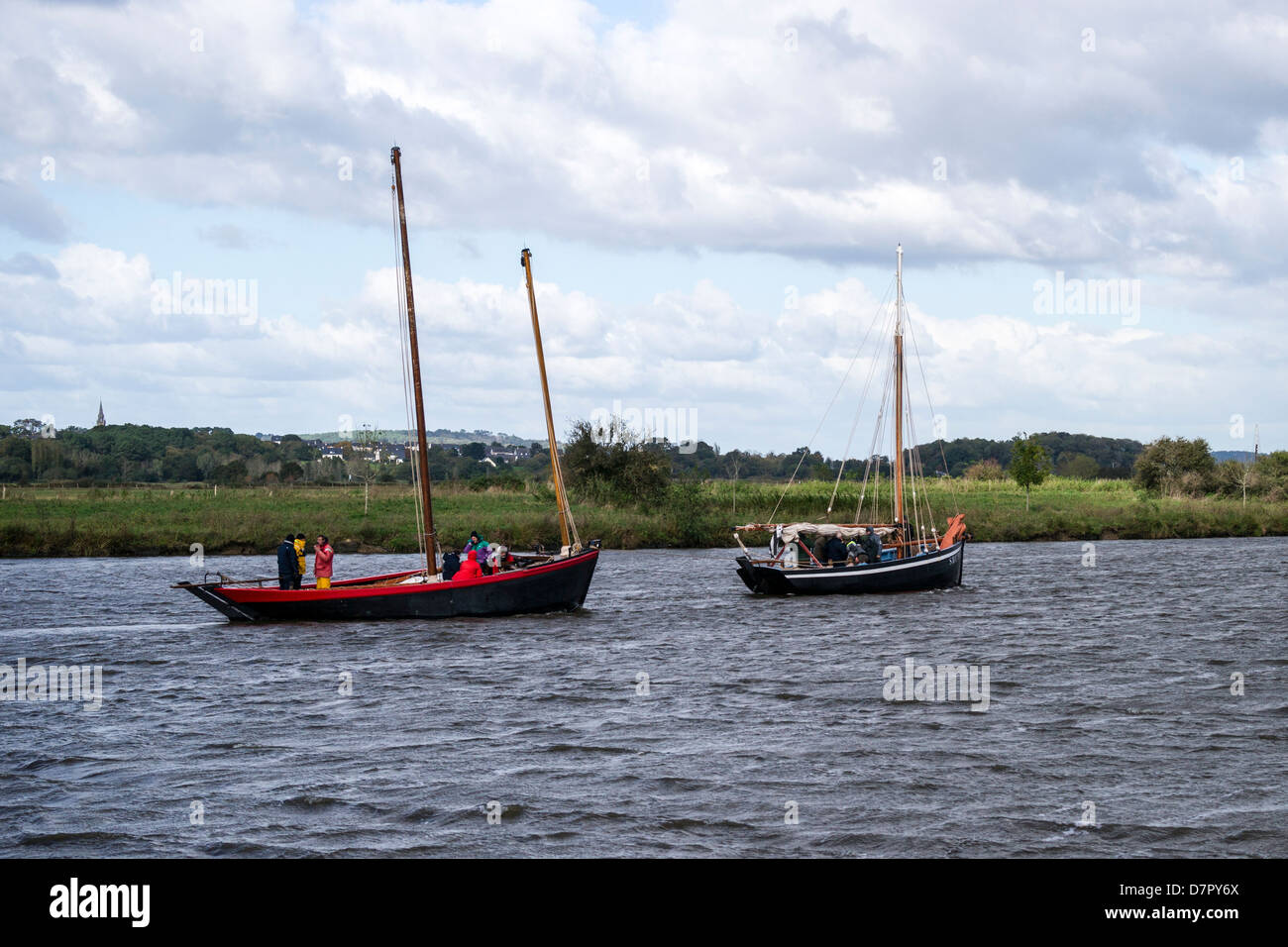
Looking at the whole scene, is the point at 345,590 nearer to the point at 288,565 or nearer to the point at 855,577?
the point at 288,565

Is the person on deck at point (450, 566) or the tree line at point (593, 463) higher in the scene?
the tree line at point (593, 463)

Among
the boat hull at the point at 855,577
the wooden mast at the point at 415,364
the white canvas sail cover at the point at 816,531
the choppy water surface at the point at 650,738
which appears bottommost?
the choppy water surface at the point at 650,738

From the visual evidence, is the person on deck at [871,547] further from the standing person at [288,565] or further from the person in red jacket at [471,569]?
the standing person at [288,565]

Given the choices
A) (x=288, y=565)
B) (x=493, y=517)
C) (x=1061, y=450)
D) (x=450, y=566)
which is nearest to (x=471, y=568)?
(x=450, y=566)

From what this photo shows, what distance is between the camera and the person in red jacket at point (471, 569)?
31375 mm

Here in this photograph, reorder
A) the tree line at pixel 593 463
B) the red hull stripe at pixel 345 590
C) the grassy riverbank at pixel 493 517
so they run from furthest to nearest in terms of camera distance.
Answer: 1. the tree line at pixel 593 463
2. the grassy riverbank at pixel 493 517
3. the red hull stripe at pixel 345 590

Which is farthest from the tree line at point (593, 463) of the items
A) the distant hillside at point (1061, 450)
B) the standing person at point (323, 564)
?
the standing person at point (323, 564)

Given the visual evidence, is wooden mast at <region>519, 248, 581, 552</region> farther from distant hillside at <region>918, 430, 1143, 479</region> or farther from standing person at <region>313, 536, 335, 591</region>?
distant hillside at <region>918, 430, 1143, 479</region>

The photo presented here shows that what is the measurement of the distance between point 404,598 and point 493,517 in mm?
31726

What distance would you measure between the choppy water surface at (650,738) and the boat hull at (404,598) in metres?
0.58

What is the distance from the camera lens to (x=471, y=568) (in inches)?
1240

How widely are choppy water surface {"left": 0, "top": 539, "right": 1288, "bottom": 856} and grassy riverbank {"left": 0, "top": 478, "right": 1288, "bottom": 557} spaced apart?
82.9 feet

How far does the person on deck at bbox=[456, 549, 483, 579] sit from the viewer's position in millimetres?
31406
